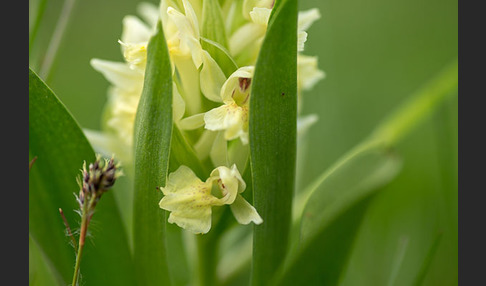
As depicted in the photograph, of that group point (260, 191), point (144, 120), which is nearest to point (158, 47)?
point (144, 120)

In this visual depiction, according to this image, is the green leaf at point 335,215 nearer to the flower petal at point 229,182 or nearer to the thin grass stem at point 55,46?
the flower petal at point 229,182

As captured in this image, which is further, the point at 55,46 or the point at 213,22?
the point at 55,46

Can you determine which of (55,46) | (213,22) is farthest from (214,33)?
(55,46)

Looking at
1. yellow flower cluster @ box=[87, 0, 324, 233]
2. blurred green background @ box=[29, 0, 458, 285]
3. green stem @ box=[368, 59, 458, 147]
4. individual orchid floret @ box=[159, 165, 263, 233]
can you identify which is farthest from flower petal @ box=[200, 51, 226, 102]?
green stem @ box=[368, 59, 458, 147]

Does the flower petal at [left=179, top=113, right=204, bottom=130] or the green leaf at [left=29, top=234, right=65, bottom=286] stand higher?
the flower petal at [left=179, top=113, right=204, bottom=130]

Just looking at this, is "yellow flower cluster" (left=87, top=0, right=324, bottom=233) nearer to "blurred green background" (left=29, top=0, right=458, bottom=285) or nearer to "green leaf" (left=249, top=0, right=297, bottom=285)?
"green leaf" (left=249, top=0, right=297, bottom=285)

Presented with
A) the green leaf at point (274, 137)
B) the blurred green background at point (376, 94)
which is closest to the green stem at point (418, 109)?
the blurred green background at point (376, 94)

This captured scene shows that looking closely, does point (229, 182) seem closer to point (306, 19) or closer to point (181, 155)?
point (181, 155)
